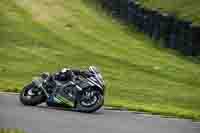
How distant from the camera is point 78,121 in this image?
17469 millimetres

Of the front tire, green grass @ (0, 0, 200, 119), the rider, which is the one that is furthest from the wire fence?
the front tire

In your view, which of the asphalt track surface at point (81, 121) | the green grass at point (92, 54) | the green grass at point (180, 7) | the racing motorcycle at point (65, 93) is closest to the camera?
the asphalt track surface at point (81, 121)

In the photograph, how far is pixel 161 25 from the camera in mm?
41031

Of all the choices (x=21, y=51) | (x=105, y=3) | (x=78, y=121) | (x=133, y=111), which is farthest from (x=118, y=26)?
(x=78, y=121)

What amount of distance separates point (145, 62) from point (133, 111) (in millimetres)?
18350

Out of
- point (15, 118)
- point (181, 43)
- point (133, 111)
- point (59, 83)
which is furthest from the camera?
point (181, 43)

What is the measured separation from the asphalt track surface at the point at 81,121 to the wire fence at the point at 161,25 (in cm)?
1840

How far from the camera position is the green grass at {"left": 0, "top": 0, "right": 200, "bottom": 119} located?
30548mm

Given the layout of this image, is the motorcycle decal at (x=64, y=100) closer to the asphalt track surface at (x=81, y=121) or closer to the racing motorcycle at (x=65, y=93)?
the racing motorcycle at (x=65, y=93)

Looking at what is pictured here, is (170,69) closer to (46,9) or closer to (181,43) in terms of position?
(181,43)

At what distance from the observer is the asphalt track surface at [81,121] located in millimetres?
16094

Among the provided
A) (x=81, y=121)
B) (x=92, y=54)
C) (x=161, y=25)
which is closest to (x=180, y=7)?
(x=161, y=25)

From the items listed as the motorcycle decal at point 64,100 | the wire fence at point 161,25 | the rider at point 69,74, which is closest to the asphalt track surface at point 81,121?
the motorcycle decal at point 64,100

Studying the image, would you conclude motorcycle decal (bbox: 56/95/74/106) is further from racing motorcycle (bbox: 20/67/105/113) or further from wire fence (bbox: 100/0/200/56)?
wire fence (bbox: 100/0/200/56)
